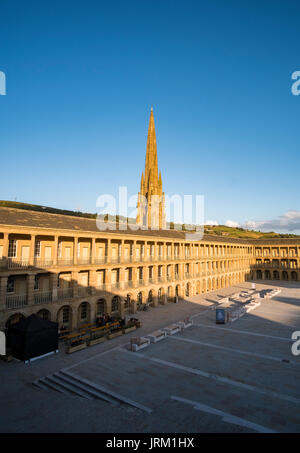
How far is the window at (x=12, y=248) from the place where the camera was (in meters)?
23.4

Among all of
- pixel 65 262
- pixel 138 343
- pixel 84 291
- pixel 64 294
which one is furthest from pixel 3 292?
pixel 138 343

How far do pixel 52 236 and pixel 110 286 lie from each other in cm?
888

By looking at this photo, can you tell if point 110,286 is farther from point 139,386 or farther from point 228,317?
point 139,386

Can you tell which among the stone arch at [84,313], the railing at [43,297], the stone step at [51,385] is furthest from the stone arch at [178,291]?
the stone step at [51,385]

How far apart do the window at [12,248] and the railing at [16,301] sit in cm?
329

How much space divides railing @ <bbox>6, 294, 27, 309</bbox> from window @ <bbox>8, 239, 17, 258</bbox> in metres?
3.29

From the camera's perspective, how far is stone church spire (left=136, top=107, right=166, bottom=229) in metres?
85.6

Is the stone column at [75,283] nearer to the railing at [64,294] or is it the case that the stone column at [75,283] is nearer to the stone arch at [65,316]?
the railing at [64,294]

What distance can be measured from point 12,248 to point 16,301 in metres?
4.37

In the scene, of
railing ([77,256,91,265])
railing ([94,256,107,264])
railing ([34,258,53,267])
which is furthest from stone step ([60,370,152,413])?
railing ([94,256,107,264])

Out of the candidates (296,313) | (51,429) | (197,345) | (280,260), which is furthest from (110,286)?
(280,260)

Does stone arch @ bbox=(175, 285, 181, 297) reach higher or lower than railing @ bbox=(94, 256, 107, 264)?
lower

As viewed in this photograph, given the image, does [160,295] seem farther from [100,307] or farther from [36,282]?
[36,282]

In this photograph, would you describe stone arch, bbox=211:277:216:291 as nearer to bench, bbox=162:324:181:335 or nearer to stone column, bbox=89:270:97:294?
bench, bbox=162:324:181:335
